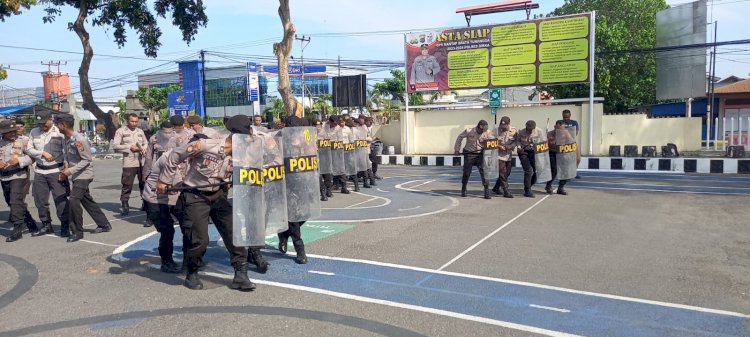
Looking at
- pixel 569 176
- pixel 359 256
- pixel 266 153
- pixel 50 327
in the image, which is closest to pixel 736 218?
pixel 569 176

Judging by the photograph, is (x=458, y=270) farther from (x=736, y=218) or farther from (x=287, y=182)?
(x=736, y=218)

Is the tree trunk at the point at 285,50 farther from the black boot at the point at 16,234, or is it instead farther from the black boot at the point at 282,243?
the black boot at the point at 282,243

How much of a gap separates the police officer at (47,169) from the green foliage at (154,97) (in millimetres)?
46963

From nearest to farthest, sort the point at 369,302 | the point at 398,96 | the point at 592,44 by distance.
Result: the point at 369,302 → the point at 592,44 → the point at 398,96

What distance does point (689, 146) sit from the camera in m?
21.4

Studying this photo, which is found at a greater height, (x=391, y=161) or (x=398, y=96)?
(x=398, y=96)

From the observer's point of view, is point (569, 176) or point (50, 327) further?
point (569, 176)

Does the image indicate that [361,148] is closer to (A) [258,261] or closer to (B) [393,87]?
(A) [258,261]

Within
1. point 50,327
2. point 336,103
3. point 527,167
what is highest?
point 336,103

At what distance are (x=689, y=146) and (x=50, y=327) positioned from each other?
22.4 m

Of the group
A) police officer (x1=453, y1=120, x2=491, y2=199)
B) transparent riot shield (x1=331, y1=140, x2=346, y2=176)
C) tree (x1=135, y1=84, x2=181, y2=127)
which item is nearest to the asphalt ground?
police officer (x1=453, y1=120, x2=491, y2=199)

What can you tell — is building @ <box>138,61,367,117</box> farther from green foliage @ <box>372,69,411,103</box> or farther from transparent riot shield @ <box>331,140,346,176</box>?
transparent riot shield @ <box>331,140,346,176</box>

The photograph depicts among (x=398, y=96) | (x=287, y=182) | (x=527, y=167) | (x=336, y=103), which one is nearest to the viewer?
(x=287, y=182)

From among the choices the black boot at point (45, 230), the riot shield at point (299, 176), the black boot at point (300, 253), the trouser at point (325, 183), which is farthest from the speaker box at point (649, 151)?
the black boot at point (45, 230)
